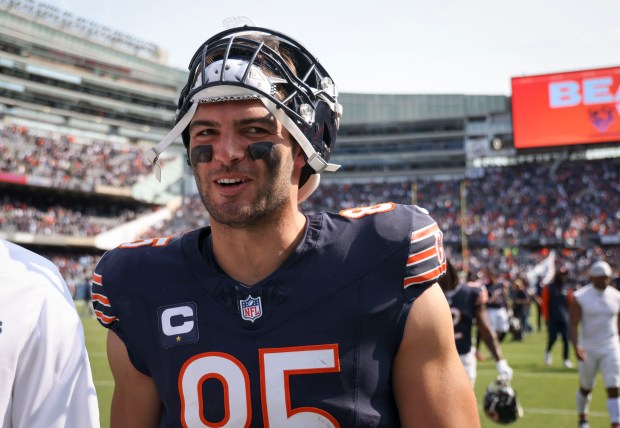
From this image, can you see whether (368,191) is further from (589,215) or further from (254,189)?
(254,189)

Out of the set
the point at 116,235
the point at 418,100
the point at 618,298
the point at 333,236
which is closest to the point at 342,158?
the point at 418,100

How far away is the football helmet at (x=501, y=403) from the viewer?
5.89m

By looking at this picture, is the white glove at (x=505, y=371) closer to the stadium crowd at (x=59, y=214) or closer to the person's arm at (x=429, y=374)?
the person's arm at (x=429, y=374)

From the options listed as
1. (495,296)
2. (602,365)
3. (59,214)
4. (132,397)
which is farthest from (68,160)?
(132,397)

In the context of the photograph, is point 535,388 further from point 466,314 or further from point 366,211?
point 366,211

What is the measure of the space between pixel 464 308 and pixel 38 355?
5730mm

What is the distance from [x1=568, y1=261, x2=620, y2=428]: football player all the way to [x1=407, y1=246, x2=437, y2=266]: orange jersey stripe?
5.80m

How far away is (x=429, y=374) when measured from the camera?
1.72 meters

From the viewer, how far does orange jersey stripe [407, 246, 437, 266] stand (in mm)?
1792

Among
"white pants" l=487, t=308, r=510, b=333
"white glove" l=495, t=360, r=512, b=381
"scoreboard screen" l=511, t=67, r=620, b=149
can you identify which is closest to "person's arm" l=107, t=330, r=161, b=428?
"white glove" l=495, t=360, r=512, b=381

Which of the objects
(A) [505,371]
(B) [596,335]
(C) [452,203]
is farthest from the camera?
(C) [452,203]

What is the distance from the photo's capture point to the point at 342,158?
5712cm

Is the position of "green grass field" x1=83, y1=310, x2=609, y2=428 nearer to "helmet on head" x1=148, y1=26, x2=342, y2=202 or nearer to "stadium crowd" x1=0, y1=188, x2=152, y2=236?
"helmet on head" x1=148, y1=26, x2=342, y2=202

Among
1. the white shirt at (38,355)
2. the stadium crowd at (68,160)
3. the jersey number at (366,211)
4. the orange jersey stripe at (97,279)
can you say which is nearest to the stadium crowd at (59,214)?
the stadium crowd at (68,160)
